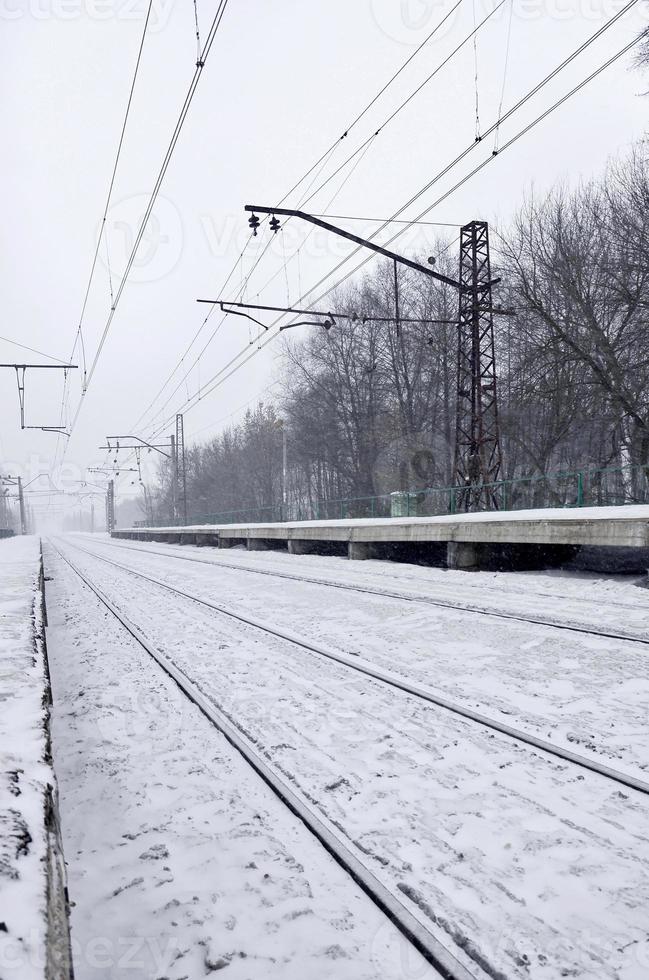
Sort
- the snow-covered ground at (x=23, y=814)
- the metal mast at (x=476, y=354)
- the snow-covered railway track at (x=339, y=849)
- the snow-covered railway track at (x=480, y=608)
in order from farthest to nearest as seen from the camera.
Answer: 1. the metal mast at (x=476, y=354)
2. the snow-covered railway track at (x=480, y=608)
3. the snow-covered railway track at (x=339, y=849)
4. the snow-covered ground at (x=23, y=814)

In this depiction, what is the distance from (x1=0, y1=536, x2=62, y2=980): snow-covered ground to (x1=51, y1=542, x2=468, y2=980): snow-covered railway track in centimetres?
98

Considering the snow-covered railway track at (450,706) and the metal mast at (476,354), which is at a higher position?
the metal mast at (476,354)

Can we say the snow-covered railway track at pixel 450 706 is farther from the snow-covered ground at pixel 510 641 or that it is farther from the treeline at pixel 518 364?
the treeline at pixel 518 364

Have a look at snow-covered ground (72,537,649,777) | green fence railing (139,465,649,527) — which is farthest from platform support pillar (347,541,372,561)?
snow-covered ground (72,537,649,777)

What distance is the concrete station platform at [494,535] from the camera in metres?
9.64

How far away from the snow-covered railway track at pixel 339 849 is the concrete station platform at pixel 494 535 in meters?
7.37

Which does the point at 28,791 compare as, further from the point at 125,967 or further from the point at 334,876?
the point at 334,876

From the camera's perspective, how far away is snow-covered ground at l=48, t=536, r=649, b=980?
1956 millimetres

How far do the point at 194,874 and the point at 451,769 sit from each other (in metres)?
1.32

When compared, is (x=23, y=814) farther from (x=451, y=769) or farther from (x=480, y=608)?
(x=480, y=608)

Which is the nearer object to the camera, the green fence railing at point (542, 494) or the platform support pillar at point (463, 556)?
the platform support pillar at point (463, 556)

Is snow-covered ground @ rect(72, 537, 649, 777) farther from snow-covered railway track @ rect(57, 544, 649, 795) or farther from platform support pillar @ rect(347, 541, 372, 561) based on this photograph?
platform support pillar @ rect(347, 541, 372, 561)

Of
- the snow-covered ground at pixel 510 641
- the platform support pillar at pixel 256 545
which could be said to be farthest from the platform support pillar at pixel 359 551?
the platform support pillar at pixel 256 545

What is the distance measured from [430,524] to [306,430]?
27.6m
